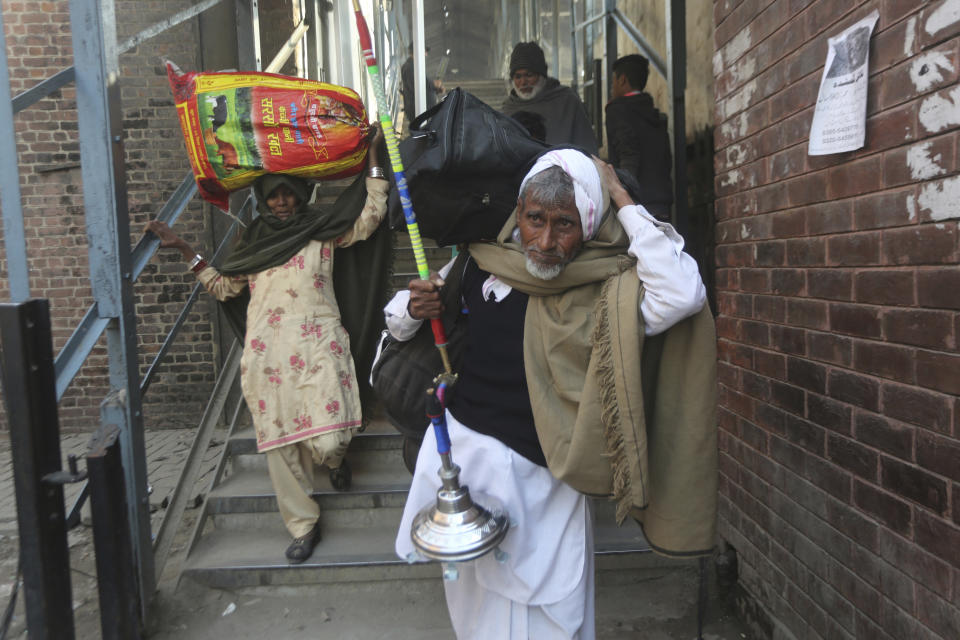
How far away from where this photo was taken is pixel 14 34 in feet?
18.4

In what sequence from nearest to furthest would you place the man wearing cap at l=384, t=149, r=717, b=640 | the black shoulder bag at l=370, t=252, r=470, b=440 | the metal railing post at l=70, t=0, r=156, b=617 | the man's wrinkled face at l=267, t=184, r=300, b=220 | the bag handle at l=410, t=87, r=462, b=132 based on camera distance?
1. the man wearing cap at l=384, t=149, r=717, b=640
2. the bag handle at l=410, t=87, r=462, b=132
3. the black shoulder bag at l=370, t=252, r=470, b=440
4. the metal railing post at l=70, t=0, r=156, b=617
5. the man's wrinkled face at l=267, t=184, r=300, b=220

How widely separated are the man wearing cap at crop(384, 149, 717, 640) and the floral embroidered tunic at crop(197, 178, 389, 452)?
1.23 meters

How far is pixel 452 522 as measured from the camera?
1639mm

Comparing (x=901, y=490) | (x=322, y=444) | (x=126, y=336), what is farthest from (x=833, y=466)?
(x=126, y=336)

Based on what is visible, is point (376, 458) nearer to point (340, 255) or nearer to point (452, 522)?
point (340, 255)

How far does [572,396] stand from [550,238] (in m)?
0.43

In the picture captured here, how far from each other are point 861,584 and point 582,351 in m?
1.13

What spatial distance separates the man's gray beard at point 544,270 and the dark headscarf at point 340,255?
5.68 feet

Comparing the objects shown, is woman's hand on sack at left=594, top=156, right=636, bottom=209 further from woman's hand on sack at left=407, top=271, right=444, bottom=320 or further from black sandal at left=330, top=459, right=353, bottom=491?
black sandal at left=330, top=459, right=353, bottom=491

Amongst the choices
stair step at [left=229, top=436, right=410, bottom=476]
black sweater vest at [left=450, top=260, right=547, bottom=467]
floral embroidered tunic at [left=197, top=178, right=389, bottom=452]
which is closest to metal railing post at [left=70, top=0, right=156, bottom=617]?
floral embroidered tunic at [left=197, top=178, right=389, bottom=452]

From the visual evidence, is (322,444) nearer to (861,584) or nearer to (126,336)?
(126,336)

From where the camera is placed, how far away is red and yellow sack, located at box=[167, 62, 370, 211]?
2945 millimetres

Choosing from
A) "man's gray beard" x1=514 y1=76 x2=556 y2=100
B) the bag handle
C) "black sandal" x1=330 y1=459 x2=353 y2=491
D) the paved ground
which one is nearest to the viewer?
the bag handle

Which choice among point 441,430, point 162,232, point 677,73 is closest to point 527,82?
point 677,73
